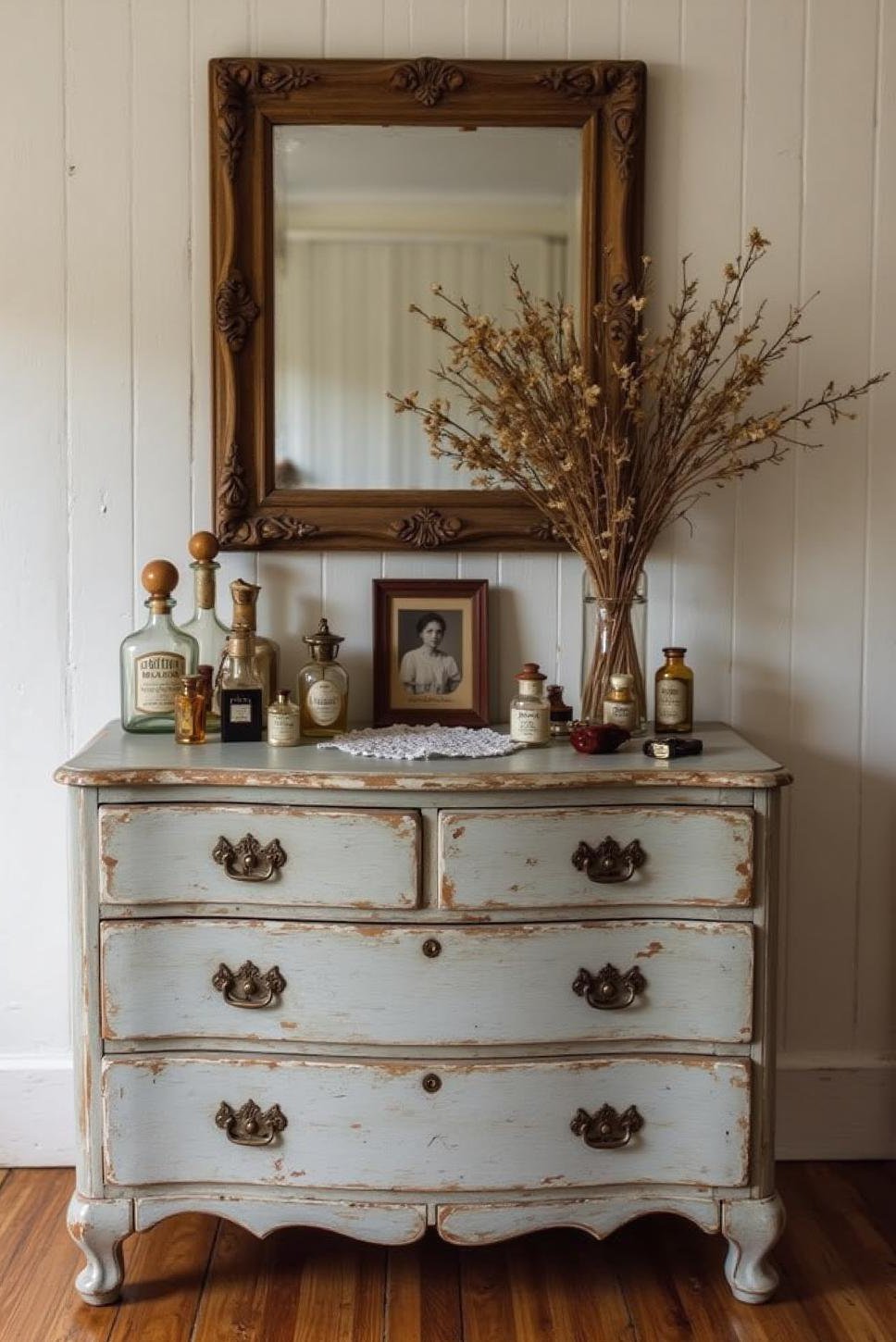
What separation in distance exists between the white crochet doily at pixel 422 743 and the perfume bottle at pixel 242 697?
0.41 ft

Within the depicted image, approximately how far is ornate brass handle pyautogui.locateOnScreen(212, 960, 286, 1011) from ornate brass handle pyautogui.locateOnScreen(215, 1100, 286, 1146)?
0.16 m

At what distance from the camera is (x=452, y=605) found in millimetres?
2498

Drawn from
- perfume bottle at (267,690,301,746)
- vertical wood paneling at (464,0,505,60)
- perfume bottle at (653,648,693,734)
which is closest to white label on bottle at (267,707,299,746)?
perfume bottle at (267,690,301,746)

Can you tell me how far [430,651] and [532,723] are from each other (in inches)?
14.5

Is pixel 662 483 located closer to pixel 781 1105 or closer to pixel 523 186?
pixel 523 186

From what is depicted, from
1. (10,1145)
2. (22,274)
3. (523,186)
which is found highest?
(523,186)

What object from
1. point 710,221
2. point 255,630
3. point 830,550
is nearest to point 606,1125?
point 255,630

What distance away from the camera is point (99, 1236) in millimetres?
2076

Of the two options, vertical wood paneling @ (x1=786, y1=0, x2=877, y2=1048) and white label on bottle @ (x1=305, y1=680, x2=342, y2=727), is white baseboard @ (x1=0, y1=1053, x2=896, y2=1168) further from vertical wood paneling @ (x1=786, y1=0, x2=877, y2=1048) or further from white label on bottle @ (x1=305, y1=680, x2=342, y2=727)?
white label on bottle @ (x1=305, y1=680, x2=342, y2=727)

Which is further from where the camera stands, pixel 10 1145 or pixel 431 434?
pixel 10 1145

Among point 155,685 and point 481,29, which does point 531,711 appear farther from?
point 481,29

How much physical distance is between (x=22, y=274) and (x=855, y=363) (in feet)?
5.15

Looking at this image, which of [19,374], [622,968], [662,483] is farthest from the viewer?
[19,374]

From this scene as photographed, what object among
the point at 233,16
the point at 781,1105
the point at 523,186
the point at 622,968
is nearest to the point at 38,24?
the point at 233,16
